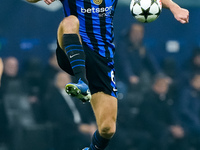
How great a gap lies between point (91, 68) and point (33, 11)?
3122 mm

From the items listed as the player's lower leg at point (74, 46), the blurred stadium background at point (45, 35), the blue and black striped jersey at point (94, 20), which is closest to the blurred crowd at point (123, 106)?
the blurred stadium background at point (45, 35)

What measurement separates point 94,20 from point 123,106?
3.16 metres

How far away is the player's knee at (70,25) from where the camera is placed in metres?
5.83

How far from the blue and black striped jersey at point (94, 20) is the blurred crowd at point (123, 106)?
2.71m

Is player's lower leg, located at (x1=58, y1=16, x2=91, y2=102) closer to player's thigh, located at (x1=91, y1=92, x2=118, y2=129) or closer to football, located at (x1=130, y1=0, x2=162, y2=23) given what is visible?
player's thigh, located at (x1=91, y1=92, x2=118, y2=129)

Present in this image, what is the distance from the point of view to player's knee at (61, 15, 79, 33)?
5.83 meters

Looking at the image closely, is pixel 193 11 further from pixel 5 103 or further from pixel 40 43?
pixel 5 103

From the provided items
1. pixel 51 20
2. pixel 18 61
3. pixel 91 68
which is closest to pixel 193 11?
pixel 51 20

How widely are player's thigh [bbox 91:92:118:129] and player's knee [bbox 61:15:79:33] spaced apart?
0.84 m

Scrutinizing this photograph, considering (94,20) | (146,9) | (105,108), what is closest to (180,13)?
(146,9)

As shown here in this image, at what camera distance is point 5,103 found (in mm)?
8609

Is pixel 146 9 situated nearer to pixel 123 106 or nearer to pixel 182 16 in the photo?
pixel 182 16

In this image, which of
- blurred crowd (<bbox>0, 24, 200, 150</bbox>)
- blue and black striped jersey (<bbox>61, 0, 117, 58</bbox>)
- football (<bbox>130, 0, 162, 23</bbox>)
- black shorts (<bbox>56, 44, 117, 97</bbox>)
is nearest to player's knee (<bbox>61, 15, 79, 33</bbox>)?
blue and black striped jersey (<bbox>61, 0, 117, 58</bbox>)

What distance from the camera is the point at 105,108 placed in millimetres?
6184
